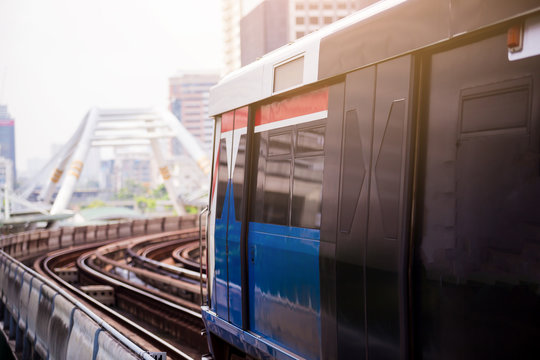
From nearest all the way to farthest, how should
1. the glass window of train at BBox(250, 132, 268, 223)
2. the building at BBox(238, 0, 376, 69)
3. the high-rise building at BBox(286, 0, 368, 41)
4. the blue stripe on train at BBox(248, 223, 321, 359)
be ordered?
the blue stripe on train at BBox(248, 223, 321, 359) → the glass window of train at BBox(250, 132, 268, 223) → the building at BBox(238, 0, 376, 69) → the high-rise building at BBox(286, 0, 368, 41)

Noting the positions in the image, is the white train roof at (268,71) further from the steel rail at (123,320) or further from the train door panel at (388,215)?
the steel rail at (123,320)

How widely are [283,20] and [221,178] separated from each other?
331 feet

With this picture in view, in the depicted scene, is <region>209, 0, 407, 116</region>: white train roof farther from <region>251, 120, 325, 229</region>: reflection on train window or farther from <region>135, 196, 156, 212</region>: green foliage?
<region>135, 196, 156, 212</region>: green foliage

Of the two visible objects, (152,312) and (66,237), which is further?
(66,237)

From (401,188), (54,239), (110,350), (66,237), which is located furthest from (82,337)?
(66,237)

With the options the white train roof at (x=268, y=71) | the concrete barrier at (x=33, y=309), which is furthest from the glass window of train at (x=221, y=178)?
the concrete barrier at (x=33, y=309)

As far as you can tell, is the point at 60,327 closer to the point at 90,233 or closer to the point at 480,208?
the point at 480,208

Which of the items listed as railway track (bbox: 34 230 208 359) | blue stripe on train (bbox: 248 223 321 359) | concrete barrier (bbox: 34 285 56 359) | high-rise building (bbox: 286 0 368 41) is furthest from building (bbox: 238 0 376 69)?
blue stripe on train (bbox: 248 223 321 359)

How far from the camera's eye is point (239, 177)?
21.4ft

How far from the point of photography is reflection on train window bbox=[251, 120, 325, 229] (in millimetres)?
5090

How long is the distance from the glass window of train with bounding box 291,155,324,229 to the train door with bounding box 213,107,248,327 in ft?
3.80

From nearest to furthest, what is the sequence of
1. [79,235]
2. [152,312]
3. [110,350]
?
1. [110,350]
2. [152,312]
3. [79,235]

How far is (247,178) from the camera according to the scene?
20.7 ft

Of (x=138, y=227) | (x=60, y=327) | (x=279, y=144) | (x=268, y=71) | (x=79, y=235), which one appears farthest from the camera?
(x=138, y=227)
